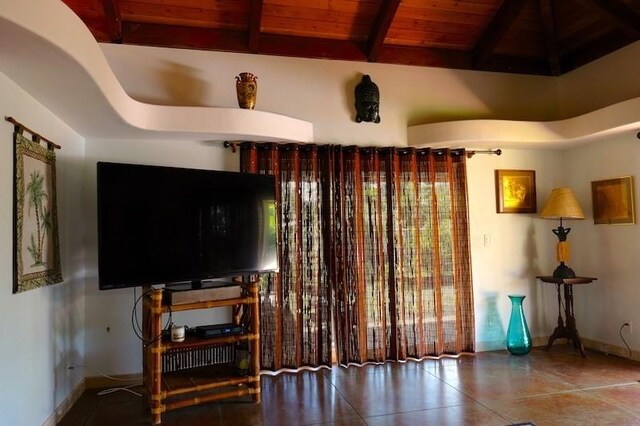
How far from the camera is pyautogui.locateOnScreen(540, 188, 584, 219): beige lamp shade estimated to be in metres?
3.99

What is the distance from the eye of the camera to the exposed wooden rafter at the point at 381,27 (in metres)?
3.63

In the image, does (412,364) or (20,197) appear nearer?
(20,197)

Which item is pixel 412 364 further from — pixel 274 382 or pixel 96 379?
pixel 96 379

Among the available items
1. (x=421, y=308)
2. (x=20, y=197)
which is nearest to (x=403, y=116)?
(x=421, y=308)

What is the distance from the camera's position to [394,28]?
4.00 m

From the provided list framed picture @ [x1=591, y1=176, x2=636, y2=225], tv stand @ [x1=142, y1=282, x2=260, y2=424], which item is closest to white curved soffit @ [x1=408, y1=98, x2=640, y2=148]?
framed picture @ [x1=591, y1=176, x2=636, y2=225]

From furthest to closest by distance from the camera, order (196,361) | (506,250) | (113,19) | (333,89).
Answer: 1. (506,250)
2. (333,89)
3. (113,19)
4. (196,361)

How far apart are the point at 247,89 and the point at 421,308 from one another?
248 centimetres

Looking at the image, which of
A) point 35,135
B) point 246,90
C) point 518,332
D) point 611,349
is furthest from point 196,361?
point 611,349

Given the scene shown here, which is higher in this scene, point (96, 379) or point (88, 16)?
point (88, 16)

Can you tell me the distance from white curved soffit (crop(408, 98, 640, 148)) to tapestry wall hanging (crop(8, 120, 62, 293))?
117 inches

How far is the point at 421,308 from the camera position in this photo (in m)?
3.94

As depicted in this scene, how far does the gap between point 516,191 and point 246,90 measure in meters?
2.88

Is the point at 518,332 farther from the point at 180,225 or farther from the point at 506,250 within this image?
the point at 180,225
